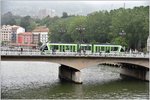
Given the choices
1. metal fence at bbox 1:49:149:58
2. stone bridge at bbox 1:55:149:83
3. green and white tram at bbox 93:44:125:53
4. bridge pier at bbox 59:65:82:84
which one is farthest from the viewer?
green and white tram at bbox 93:44:125:53

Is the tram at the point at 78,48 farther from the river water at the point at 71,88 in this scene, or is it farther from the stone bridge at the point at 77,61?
the river water at the point at 71,88

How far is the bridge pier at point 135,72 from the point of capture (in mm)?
60188

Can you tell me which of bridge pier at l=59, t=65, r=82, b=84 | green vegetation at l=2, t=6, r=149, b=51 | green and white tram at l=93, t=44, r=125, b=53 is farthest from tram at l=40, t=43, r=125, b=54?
green vegetation at l=2, t=6, r=149, b=51

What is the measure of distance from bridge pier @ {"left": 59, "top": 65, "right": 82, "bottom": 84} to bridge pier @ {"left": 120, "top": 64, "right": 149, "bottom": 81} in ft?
34.0

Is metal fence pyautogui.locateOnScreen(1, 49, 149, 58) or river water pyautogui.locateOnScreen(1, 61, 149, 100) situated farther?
metal fence pyautogui.locateOnScreen(1, 49, 149, 58)

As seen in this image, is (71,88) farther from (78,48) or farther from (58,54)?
(78,48)

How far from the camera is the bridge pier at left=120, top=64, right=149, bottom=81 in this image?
60188 mm

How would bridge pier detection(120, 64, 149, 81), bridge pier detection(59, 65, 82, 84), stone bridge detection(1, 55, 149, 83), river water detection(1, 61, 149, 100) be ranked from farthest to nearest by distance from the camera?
bridge pier detection(120, 64, 149, 81)
bridge pier detection(59, 65, 82, 84)
stone bridge detection(1, 55, 149, 83)
river water detection(1, 61, 149, 100)

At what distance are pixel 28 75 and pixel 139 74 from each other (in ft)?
56.4

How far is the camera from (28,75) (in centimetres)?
6462

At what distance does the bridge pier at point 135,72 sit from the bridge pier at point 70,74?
408 inches

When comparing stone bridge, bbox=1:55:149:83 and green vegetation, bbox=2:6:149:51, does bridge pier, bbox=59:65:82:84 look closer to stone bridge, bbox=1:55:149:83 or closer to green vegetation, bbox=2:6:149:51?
stone bridge, bbox=1:55:149:83

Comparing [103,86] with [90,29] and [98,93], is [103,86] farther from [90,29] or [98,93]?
[90,29]

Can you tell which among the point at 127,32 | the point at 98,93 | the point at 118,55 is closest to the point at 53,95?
the point at 98,93
